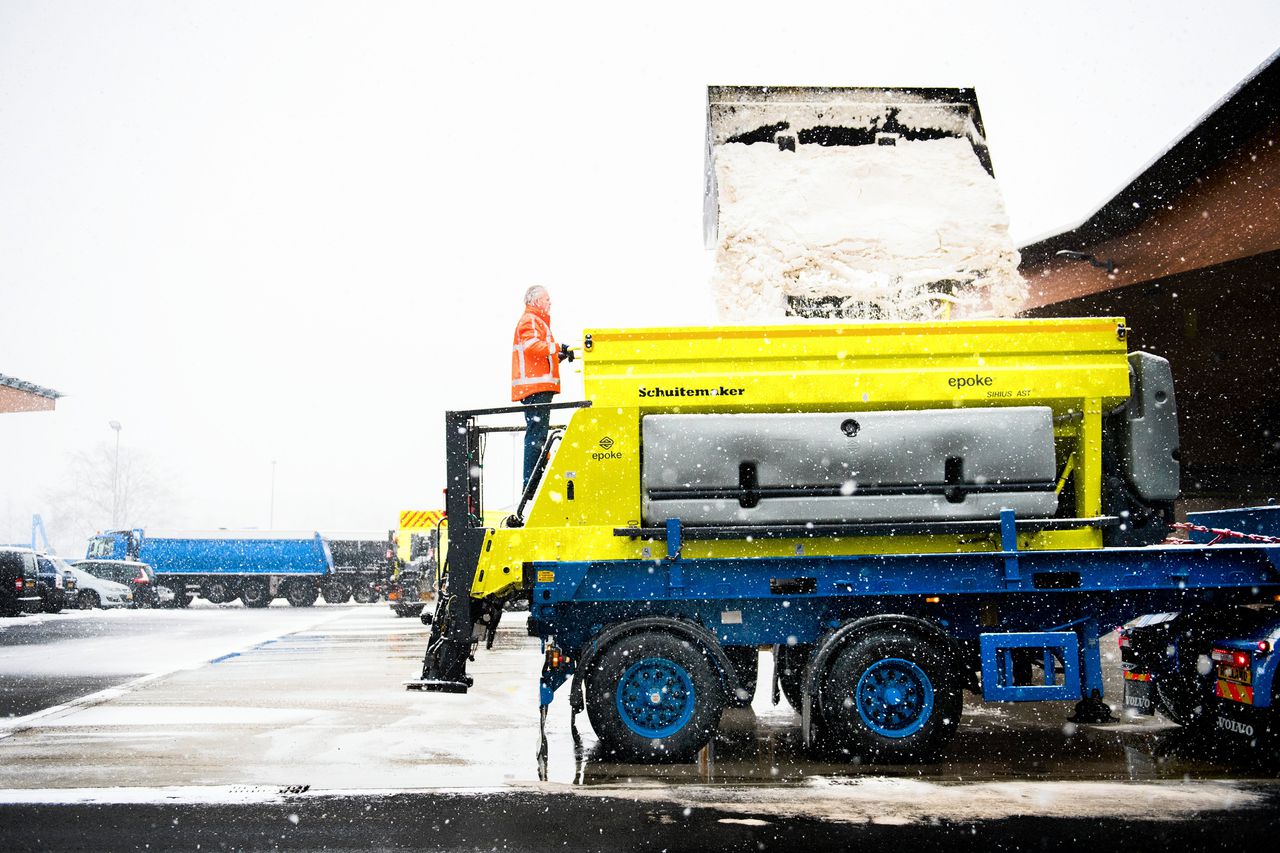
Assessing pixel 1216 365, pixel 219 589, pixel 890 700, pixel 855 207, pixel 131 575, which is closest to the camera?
pixel 890 700

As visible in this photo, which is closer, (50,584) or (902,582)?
(902,582)

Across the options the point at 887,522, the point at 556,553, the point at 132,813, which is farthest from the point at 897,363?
the point at 132,813

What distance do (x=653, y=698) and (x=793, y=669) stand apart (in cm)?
161

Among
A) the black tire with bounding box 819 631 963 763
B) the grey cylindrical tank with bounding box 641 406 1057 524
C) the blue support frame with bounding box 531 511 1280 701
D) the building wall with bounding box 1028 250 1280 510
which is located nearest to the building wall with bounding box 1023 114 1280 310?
the building wall with bounding box 1028 250 1280 510

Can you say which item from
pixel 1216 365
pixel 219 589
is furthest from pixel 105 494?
pixel 1216 365

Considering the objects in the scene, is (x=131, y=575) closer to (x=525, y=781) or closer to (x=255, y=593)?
(x=255, y=593)

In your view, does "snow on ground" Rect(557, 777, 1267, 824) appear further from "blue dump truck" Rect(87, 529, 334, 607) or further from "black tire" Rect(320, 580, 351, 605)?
"black tire" Rect(320, 580, 351, 605)

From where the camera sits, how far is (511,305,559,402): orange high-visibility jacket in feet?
22.9

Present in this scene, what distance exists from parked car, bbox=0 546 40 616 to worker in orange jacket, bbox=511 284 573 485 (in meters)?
21.8

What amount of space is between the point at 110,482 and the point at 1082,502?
299 feet

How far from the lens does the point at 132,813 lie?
535 centimetres

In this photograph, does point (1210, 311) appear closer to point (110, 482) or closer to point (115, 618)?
point (115, 618)

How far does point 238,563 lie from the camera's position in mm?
33219

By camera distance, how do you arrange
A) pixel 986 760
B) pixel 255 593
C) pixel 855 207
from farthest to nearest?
pixel 255 593, pixel 855 207, pixel 986 760
